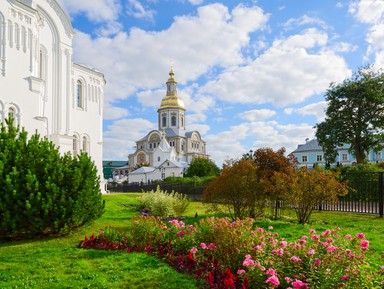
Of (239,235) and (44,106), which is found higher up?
(44,106)

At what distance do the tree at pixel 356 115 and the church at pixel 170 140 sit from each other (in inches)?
2072

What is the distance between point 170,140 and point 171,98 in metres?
12.8

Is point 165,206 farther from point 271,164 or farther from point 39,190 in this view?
point 39,190

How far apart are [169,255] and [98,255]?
1.74 metres

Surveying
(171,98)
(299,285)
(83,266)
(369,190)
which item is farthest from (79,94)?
(171,98)

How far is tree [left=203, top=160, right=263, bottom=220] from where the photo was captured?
1203 centimetres

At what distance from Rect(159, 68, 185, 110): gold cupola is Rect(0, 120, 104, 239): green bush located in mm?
87481

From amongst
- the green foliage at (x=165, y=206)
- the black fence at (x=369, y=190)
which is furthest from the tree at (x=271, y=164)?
the green foliage at (x=165, y=206)

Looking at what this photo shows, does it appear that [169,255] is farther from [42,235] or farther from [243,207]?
[243,207]

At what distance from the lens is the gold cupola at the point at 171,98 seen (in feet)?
320

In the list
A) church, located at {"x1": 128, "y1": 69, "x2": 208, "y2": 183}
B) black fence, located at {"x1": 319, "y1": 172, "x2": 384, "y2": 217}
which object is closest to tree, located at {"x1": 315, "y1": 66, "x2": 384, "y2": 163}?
black fence, located at {"x1": 319, "y1": 172, "x2": 384, "y2": 217}

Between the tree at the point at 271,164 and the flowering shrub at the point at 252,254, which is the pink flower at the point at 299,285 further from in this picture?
the tree at the point at 271,164

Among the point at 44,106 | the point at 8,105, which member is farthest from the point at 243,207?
the point at 44,106

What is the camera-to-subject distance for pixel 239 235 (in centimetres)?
601
